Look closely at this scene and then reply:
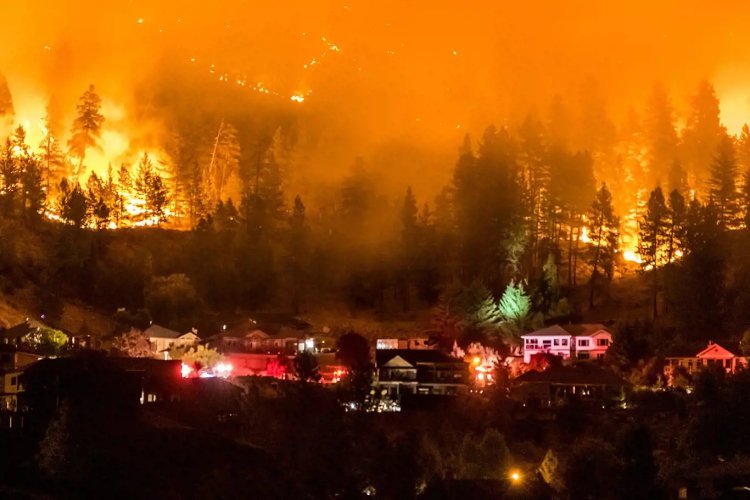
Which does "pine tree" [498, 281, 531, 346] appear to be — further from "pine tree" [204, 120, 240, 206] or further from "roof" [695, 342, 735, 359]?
"pine tree" [204, 120, 240, 206]

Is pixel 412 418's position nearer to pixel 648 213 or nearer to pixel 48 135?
pixel 648 213

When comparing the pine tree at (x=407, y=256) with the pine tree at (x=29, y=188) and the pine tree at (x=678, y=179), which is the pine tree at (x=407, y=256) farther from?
the pine tree at (x=29, y=188)

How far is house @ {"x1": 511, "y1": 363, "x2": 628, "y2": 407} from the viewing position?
4731cm

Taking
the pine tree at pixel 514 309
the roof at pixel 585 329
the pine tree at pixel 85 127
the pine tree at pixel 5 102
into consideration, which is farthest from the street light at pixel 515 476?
the pine tree at pixel 5 102

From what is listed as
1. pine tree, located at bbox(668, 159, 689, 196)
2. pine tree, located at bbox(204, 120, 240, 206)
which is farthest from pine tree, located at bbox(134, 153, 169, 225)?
pine tree, located at bbox(668, 159, 689, 196)

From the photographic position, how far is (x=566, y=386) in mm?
48688

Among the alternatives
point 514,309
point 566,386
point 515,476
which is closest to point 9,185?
point 514,309

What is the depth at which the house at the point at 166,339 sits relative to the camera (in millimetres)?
56031

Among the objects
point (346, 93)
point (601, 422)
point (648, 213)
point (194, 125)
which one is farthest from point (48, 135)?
point (601, 422)

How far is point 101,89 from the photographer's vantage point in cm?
9219

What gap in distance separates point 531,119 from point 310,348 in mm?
27117

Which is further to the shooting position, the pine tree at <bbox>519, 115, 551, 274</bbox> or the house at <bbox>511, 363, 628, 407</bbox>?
the pine tree at <bbox>519, 115, 551, 274</bbox>

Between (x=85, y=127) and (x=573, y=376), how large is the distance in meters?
48.1

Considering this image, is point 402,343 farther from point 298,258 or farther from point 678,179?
point 678,179
